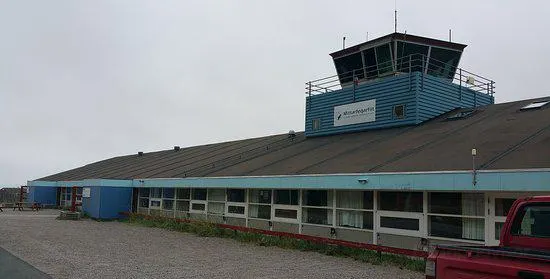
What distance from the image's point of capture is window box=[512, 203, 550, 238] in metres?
6.05

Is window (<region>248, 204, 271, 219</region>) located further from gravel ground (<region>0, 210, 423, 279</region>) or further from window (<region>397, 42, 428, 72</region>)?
window (<region>397, 42, 428, 72</region>)

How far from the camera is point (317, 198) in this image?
1725cm

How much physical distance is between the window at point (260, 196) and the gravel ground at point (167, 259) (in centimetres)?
202

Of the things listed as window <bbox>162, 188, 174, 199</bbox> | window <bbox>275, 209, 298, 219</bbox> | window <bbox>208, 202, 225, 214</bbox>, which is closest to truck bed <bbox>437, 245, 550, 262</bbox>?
window <bbox>275, 209, 298, 219</bbox>

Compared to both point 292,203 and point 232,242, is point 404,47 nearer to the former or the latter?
point 292,203

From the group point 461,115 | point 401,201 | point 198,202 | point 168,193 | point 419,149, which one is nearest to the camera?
point 401,201

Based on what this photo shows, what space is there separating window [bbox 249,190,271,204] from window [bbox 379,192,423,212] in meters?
5.55

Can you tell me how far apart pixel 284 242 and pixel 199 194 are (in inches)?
311

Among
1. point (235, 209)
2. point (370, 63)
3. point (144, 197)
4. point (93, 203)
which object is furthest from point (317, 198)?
point (93, 203)

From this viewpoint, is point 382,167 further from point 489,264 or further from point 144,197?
point 144,197

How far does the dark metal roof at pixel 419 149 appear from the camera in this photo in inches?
519

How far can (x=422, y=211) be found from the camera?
1378 cm

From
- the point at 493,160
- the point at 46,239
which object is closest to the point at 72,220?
the point at 46,239

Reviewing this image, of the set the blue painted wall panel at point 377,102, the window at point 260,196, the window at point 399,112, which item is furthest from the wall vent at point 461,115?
the window at point 260,196
